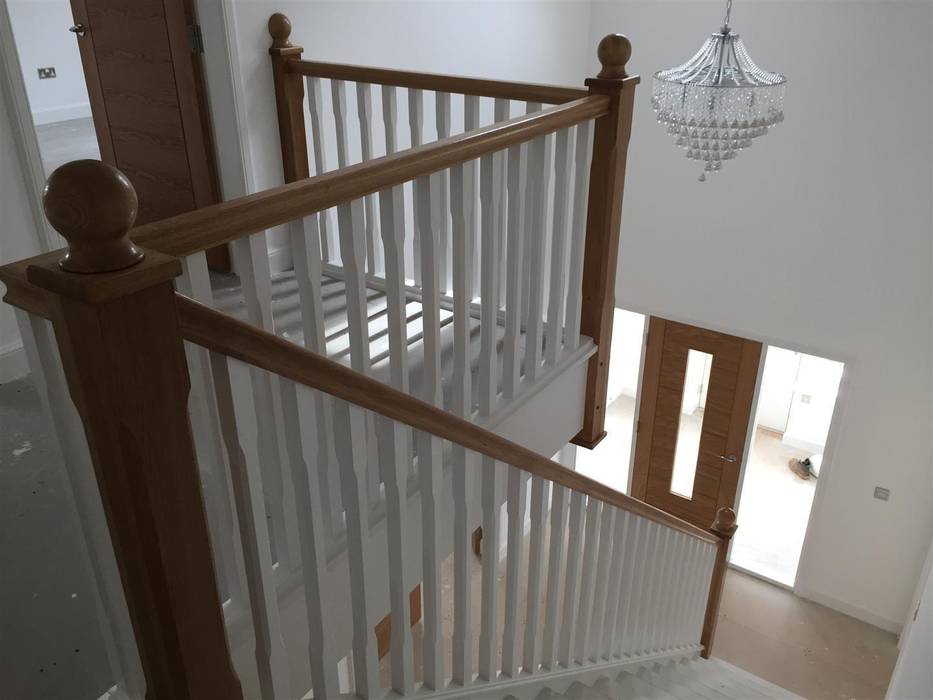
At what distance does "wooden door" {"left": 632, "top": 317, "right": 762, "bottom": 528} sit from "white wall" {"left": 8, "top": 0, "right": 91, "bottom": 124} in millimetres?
5958

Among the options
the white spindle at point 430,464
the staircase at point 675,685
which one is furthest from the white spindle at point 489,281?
the staircase at point 675,685

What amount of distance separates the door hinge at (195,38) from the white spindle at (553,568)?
2.05 metres

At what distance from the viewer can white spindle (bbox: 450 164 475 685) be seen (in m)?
1.77

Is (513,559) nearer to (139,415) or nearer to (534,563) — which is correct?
(534,563)

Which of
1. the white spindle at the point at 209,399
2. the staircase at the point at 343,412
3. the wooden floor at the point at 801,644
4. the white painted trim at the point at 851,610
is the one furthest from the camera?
the white painted trim at the point at 851,610

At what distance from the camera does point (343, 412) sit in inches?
52.4

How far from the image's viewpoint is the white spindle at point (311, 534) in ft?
4.17

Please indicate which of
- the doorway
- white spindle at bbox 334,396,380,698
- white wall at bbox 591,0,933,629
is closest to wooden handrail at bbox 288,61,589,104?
white spindle at bbox 334,396,380,698

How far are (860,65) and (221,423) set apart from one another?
15.4 feet

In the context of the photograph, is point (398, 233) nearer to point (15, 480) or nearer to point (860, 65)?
point (15, 480)

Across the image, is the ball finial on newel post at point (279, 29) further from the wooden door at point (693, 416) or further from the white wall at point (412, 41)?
the wooden door at point (693, 416)

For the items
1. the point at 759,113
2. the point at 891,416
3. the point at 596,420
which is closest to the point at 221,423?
the point at 596,420

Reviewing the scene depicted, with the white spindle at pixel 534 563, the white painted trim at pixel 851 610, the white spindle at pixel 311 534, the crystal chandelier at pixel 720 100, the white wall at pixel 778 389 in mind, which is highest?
the crystal chandelier at pixel 720 100

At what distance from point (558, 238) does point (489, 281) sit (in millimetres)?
366
